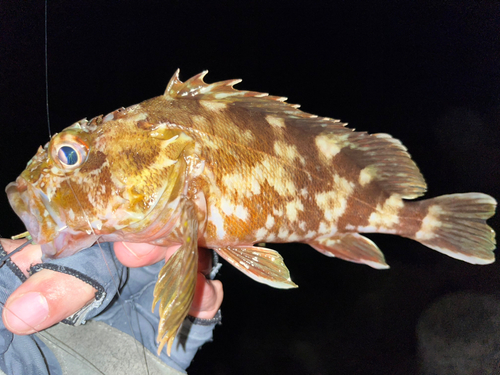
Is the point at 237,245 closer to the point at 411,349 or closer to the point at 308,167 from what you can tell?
the point at 308,167

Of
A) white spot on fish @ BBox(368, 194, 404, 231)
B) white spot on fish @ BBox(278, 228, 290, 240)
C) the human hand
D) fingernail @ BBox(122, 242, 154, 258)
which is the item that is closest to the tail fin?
white spot on fish @ BBox(368, 194, 404, 231)

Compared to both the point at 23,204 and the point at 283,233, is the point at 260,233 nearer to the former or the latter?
the point at 283,233

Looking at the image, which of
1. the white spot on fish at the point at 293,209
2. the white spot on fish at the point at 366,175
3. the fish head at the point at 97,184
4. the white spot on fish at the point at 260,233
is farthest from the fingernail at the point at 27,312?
the white spot on fish at the point at 366,175

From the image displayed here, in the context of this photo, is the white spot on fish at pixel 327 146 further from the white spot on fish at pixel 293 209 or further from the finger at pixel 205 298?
the finger at pixel 205 298

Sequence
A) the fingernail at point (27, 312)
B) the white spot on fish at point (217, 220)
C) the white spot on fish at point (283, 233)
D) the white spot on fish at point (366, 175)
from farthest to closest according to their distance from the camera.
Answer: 1. the white spot on fish at point (366, 175)
2. the white spot on fish at point (283, 233)
3. the white spot on fish at point (217, 220)
4. the fingernail at point (27, 312)

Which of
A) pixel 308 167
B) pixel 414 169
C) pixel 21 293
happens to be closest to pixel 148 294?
pixel 21 293

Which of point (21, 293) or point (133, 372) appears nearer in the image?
point (21, 293)

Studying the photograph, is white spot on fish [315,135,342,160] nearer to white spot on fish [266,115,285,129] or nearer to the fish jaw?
white spot on fish [266,115,285,129]
